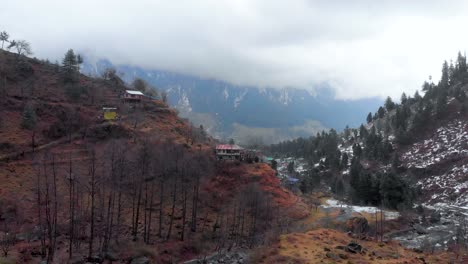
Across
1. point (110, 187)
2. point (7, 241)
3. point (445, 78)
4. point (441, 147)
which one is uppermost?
point (445, 78)

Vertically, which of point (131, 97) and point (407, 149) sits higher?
point (131, 97)

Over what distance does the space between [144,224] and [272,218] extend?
2242 centimetres

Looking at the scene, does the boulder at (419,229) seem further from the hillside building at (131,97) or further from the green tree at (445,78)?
the green tree at (445,78)

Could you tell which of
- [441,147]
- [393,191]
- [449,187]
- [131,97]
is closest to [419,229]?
[393,191]

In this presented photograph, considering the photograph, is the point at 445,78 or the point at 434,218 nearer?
the point at 434,218

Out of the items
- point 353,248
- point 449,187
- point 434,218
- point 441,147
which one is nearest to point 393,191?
point 434,218

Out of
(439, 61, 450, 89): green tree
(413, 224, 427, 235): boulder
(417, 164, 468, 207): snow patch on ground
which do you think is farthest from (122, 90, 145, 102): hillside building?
(439, 61, 450, 89): green tree

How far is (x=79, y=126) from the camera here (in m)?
86.9

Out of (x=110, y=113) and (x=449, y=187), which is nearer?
(x=110, y=113)

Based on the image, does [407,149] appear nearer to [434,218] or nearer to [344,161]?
[344,161]

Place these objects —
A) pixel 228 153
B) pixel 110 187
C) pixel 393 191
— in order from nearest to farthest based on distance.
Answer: pixel 110 187
pixel 228 153
pixel 393 191

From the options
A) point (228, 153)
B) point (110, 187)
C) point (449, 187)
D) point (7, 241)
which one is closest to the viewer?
point (7, 241)

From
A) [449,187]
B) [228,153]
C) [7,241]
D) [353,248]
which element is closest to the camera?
[353,248]

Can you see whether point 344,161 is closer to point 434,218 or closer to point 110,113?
point 434,218
